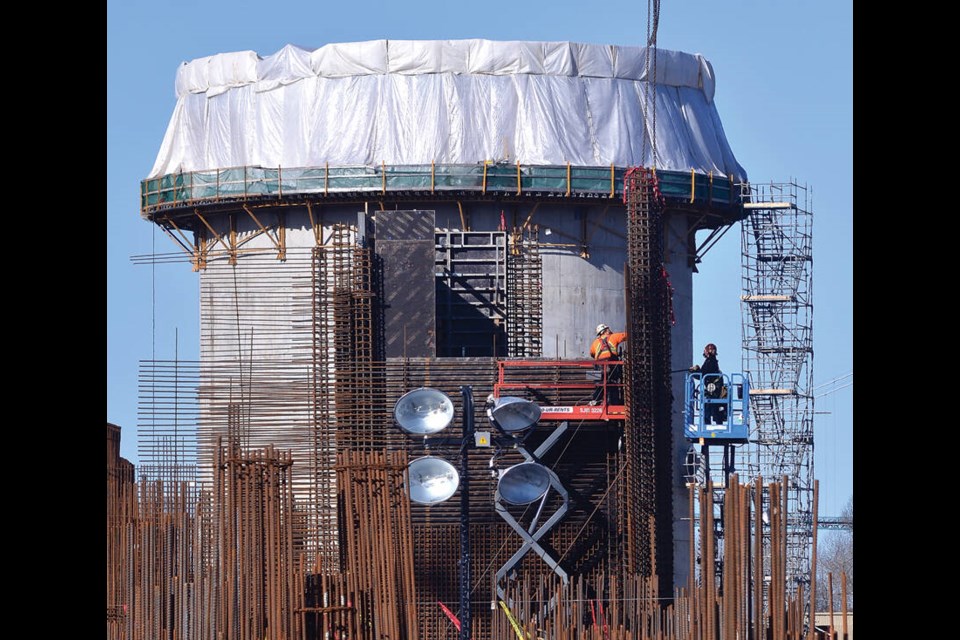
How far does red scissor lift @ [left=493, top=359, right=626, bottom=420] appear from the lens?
1443 inches

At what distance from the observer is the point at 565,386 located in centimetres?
3731

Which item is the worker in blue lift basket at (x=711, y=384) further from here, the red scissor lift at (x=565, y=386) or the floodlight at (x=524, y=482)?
the floodlight at (x=524, y=482)

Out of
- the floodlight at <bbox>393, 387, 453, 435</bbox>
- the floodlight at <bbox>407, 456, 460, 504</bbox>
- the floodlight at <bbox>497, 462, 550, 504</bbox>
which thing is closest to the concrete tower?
the floodlight at <bbox>497, 462, 550, 504</bbox>

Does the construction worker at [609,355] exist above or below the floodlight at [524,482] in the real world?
above

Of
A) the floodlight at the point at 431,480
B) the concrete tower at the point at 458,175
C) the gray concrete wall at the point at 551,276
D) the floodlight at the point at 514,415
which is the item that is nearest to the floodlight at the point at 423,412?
the floodlight at the point at 431,480

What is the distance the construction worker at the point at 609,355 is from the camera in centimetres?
3700

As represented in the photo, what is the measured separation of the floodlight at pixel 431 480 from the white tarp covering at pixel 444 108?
1757 cm

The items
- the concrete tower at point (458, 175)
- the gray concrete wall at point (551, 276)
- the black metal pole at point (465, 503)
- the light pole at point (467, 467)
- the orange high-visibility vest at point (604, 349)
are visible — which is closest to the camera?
the black metal pole at point (465, 503)

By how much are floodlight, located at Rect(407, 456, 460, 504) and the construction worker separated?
21.5 feet

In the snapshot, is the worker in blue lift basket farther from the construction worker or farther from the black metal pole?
the black metal pole
